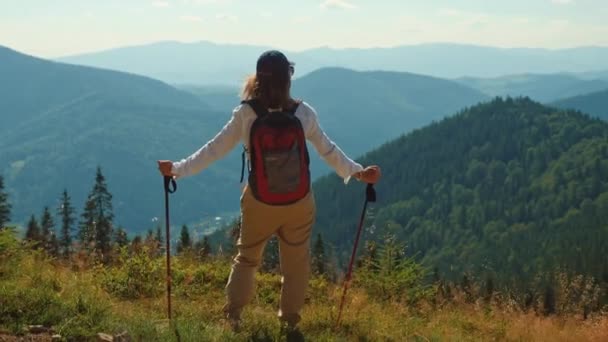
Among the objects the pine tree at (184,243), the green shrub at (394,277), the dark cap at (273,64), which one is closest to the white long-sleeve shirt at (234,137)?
the dark cap at (273,64)

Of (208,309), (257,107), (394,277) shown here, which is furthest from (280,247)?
(394,277)

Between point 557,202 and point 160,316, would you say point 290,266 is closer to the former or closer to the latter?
point 160,316

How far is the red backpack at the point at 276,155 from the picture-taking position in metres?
5.01

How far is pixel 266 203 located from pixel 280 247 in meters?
0.53

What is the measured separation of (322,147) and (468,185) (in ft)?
629

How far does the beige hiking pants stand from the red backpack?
0.12 m

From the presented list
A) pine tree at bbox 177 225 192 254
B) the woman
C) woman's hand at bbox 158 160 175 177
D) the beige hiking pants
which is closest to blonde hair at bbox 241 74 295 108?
the woman

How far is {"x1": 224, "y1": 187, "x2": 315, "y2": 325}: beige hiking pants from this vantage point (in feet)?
17.1

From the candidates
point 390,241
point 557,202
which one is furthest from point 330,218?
point 390,241

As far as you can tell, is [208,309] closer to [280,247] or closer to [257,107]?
[280,247]

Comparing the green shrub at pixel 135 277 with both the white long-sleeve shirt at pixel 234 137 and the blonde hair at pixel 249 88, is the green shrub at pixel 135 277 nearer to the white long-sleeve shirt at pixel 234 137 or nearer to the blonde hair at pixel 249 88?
the white long-sleeve shirt at pixel 234 137

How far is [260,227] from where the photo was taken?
5238 millimetres

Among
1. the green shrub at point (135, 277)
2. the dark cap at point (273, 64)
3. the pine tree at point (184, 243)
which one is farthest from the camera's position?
the pine tree at point (184, 243)

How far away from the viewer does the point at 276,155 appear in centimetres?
503
